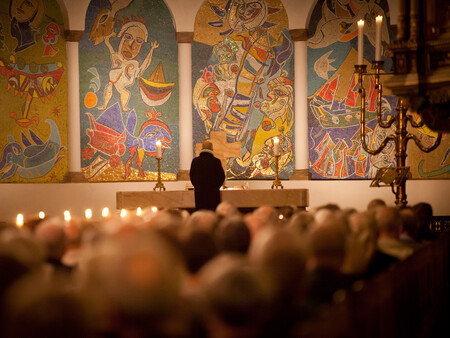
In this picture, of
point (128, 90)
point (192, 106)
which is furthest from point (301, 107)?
point (128, 90)

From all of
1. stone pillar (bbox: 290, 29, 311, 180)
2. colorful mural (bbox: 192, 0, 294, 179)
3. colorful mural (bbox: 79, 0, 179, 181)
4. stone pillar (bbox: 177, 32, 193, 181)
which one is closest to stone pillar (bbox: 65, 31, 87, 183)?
colorful mural (bbox: 79, 0, 179, 181)

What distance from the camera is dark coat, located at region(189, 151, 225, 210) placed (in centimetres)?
789

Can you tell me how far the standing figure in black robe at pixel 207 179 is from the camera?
7.89 metres

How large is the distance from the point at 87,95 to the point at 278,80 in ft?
10.9

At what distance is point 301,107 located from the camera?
10.5m

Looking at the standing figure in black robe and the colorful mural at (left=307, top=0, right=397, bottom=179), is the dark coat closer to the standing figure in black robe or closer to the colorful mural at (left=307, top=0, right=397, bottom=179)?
the standing figure in black robe

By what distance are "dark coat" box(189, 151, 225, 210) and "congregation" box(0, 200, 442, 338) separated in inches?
233

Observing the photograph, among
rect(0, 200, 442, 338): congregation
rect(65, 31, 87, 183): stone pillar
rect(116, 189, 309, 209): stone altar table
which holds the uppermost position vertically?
rect(65, 31, 87, 183): stone pillar

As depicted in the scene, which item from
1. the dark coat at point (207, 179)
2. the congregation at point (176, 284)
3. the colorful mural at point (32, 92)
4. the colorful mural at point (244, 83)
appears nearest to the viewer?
the congregation at point (176, 284)

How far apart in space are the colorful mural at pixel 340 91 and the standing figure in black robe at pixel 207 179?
3.03m

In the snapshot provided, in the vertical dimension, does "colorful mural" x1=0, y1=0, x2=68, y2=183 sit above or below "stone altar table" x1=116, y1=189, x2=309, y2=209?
above

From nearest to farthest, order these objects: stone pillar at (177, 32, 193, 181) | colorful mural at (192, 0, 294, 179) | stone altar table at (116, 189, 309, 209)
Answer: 1. stone altar table at (116, 189, 309, 209)
2. stone pillar at (177, 32, 193, 181)
3. colorful mural at (192, 0, 294, 179)

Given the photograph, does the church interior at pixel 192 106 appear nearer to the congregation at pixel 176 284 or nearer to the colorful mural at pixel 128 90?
the colorful mural at pixel 128 90

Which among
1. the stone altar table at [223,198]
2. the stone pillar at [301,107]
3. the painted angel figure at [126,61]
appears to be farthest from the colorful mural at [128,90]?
the stone pillar at [301,107]
